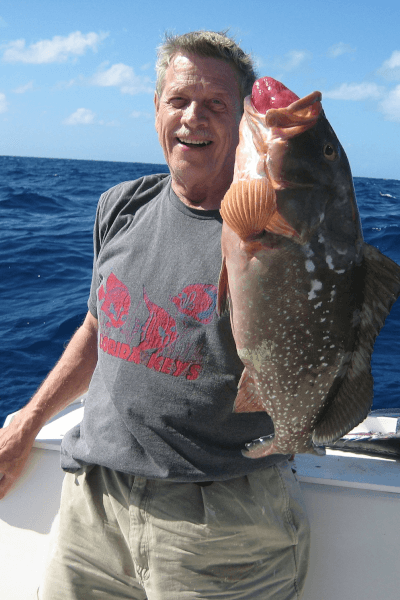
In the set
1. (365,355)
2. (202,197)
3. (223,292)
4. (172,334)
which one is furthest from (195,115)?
(365,355)

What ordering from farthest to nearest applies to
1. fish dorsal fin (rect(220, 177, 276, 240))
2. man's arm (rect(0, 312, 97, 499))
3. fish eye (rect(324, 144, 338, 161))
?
man's arm (rect(0, 312, 97, 499)) → fish eye (rect(324, 144, 338, 161)) → fish dorsal fin (rect(220, 177, 276, 240))

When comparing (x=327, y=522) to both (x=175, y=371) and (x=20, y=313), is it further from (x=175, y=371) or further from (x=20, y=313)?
(x=20, y=313)

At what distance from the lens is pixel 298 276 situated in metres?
1.56

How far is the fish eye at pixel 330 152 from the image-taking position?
1.54 metres

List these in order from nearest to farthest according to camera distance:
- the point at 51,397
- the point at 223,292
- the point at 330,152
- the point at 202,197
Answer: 1. the point at 330,152
2. the point at 223,292
3. the point at 202,197
4. the point at 51,397

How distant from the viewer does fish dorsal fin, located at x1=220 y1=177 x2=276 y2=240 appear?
1406 millimetres

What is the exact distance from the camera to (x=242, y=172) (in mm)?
1503

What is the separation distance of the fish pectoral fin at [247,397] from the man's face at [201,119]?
0.77 m

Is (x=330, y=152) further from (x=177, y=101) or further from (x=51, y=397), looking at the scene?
(x=51, y=397)

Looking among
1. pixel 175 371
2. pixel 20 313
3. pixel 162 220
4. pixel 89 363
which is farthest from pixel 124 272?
pixel 20 313

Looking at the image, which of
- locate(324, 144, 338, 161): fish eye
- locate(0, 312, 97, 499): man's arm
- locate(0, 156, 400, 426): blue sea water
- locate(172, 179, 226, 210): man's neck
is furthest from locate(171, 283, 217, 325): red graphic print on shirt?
locate(0, 156, 400, 426): blue sea water

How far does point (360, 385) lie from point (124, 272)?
3.27 feet

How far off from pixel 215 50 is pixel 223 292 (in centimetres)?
93

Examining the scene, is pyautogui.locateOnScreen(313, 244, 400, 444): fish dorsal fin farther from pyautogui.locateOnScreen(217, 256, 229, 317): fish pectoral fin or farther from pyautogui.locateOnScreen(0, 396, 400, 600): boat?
pyautogui.locateOnScreen(0, 396, 400, 600): boat
